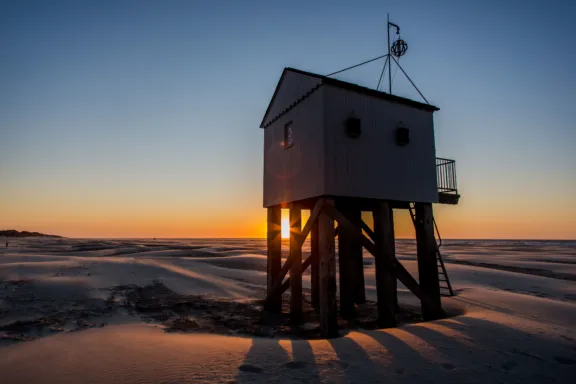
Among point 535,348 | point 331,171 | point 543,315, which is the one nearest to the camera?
point 535,348

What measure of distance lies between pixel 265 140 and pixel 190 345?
781cm

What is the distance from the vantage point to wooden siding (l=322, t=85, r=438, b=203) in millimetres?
8641

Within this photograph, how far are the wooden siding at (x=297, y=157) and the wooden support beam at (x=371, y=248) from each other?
626 mm

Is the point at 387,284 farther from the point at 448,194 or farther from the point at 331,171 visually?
the point at 448,194

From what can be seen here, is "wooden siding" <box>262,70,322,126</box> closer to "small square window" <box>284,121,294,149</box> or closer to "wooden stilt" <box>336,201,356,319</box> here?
"small square window" <box>284,121,294,149</box>

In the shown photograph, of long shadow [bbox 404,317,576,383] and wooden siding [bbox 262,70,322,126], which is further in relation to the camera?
wooden siding [bbox 262,70,322,126]

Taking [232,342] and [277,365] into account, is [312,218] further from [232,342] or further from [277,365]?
[277,365]

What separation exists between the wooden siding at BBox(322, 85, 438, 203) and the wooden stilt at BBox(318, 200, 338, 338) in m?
1.12

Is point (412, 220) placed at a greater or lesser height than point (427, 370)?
greater

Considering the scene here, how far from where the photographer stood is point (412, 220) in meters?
10.7

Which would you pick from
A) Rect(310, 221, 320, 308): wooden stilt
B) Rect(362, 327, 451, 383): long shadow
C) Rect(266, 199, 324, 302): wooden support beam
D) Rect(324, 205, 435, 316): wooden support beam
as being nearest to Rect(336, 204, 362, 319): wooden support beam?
Rect(310, 221, 320, 308): wooden stilt

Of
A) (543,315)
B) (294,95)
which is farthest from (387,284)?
(294,95)

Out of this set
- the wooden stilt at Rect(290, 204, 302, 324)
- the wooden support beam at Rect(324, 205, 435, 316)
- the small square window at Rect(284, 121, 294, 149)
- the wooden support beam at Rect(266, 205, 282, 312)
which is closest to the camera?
the wooden support beam at Rect(324, 205, 435, 316)

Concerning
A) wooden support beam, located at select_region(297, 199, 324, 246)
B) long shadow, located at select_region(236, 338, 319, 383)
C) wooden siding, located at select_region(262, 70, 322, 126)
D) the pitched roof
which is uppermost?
wooden siding, located at select_region(262, 70, 322, 126)
